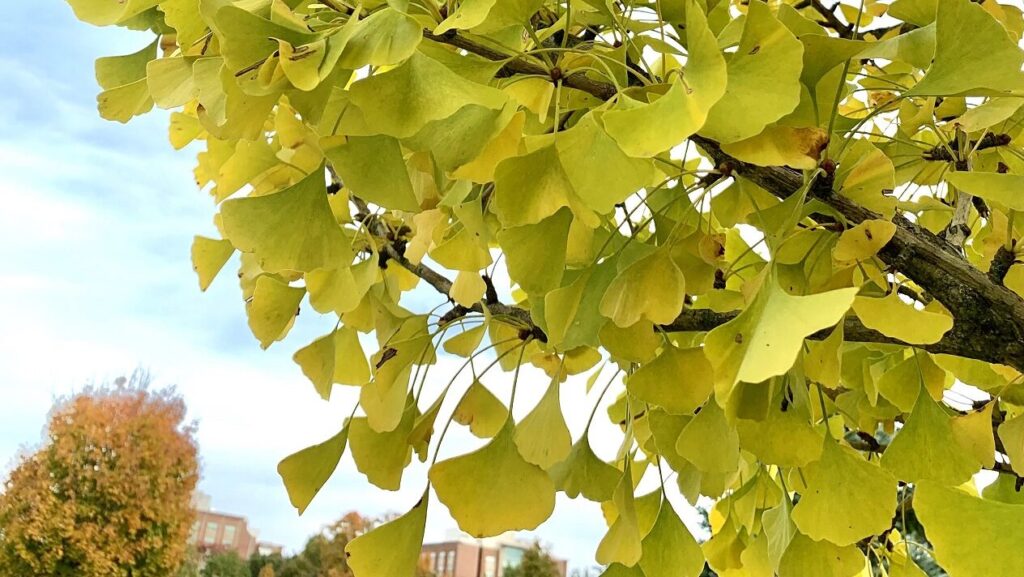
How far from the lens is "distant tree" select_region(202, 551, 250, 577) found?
3.69 meters

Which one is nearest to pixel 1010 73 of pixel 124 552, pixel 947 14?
pixel 947 14

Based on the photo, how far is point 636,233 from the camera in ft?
0.98

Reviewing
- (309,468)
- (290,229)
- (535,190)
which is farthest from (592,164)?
(309,468)

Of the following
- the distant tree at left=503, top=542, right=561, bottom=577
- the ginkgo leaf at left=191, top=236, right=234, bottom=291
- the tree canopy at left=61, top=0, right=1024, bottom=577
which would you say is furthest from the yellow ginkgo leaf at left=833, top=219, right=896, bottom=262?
the distant tree at left=503, top=542, right=561, bottom=577

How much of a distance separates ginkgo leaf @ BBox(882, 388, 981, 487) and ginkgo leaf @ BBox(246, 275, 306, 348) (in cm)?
29

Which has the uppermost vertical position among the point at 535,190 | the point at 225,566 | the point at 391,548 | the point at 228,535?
the point at 535,190

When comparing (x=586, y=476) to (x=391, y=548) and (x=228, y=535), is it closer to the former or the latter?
(x=391, y=548)

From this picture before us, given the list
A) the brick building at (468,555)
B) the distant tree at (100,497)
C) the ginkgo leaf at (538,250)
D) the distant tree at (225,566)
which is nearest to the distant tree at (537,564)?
the brick building at (468,555)

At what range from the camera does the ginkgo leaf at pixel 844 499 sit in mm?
264

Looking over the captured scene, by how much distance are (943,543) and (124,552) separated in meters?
3.82

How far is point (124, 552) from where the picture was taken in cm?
328

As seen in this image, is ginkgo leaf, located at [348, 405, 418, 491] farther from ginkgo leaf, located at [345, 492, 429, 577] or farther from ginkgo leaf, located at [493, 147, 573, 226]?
ginkgo leaf, located at [493, 147, 573, 226]

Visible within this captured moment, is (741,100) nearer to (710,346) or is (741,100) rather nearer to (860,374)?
(710,346)

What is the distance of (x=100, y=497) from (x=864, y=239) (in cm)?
386
